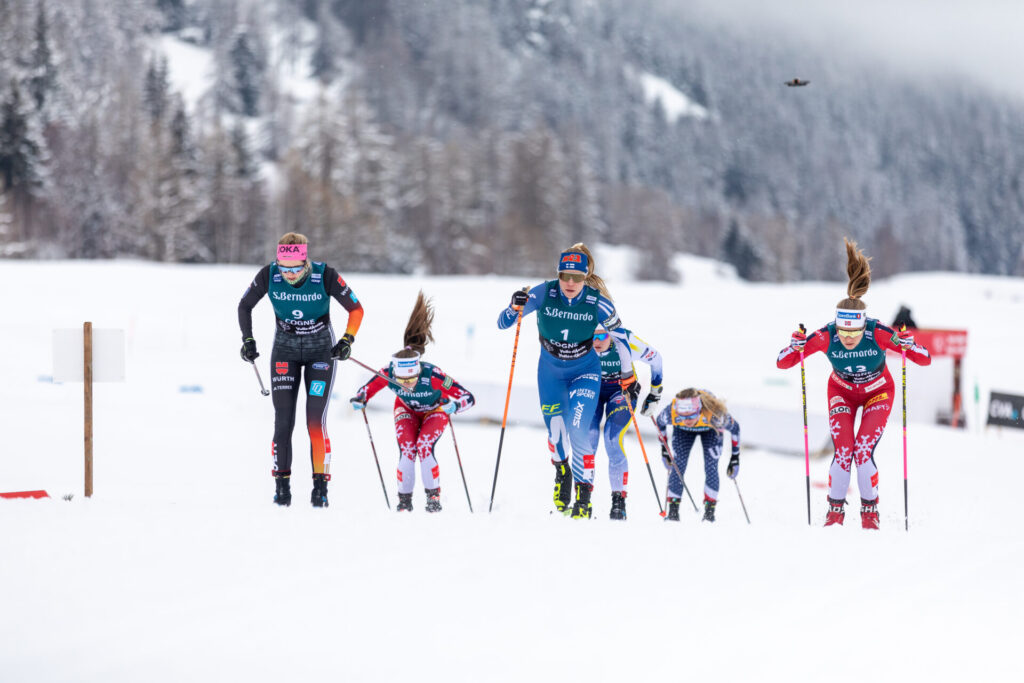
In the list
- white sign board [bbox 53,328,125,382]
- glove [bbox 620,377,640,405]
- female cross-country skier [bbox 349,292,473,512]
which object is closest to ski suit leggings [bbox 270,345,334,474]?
female cross-country skier [bbox 349,292,473,512]

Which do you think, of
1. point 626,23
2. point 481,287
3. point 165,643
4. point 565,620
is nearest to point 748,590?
point 565,620

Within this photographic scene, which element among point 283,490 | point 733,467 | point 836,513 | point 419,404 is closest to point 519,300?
point 419,404

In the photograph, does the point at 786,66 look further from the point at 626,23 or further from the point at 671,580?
the point at 671,580

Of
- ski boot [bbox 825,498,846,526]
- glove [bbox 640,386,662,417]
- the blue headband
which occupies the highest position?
the blue headband

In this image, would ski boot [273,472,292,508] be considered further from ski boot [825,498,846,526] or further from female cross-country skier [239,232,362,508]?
ski boot [825,498,846,526]

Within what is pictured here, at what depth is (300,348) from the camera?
7.02 metres

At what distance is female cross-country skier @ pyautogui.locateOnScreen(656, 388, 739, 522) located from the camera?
9.10 meters

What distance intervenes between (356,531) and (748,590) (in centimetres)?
236

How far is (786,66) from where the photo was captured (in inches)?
6796

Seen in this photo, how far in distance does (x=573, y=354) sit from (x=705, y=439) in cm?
285

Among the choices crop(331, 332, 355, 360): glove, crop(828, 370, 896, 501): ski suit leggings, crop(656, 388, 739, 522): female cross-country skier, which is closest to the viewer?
crop(331, 332, 355, 360): glove

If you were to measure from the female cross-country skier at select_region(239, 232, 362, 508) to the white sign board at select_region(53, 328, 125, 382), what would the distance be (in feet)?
3.36

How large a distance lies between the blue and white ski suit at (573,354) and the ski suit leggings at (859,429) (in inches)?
71.0

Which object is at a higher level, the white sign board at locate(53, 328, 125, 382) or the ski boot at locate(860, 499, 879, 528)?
the white sign board at locate(53, 328, 125, 382)
